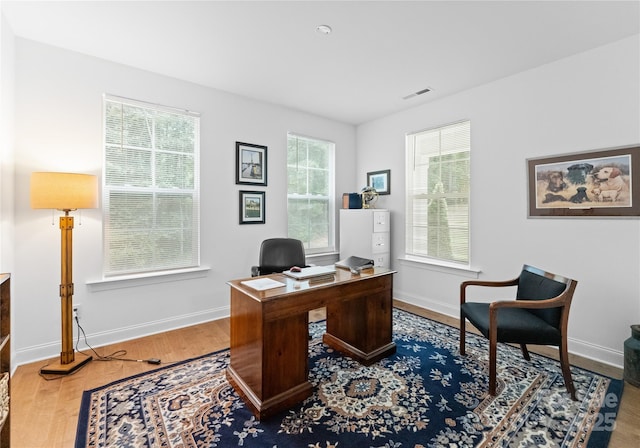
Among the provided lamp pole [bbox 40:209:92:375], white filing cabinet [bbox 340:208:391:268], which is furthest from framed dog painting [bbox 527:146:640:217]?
lamp pole [bbox 40:209:92:375]

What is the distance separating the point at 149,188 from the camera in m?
3.08

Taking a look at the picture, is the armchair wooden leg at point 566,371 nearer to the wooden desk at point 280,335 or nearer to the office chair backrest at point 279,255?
the wooden desk at point 280,335

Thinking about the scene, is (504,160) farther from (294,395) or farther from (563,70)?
(294,395)

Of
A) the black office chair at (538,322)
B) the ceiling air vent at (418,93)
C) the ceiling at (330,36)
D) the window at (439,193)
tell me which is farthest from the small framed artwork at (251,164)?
the black office chair at (538,322)

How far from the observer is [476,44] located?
99.7 inches

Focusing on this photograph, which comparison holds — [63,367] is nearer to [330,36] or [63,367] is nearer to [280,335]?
[280,335]

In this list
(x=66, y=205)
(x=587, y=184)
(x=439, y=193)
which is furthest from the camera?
(x=439, y=193)

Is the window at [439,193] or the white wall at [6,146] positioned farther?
the window at [439,193]

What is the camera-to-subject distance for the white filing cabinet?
4.07 m

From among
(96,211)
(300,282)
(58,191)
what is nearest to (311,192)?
(300,282)

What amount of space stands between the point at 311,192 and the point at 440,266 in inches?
80.1

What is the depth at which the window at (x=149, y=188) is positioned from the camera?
2893mm

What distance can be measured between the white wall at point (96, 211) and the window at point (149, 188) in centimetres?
9

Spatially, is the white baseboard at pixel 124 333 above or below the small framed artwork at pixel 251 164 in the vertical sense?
below
